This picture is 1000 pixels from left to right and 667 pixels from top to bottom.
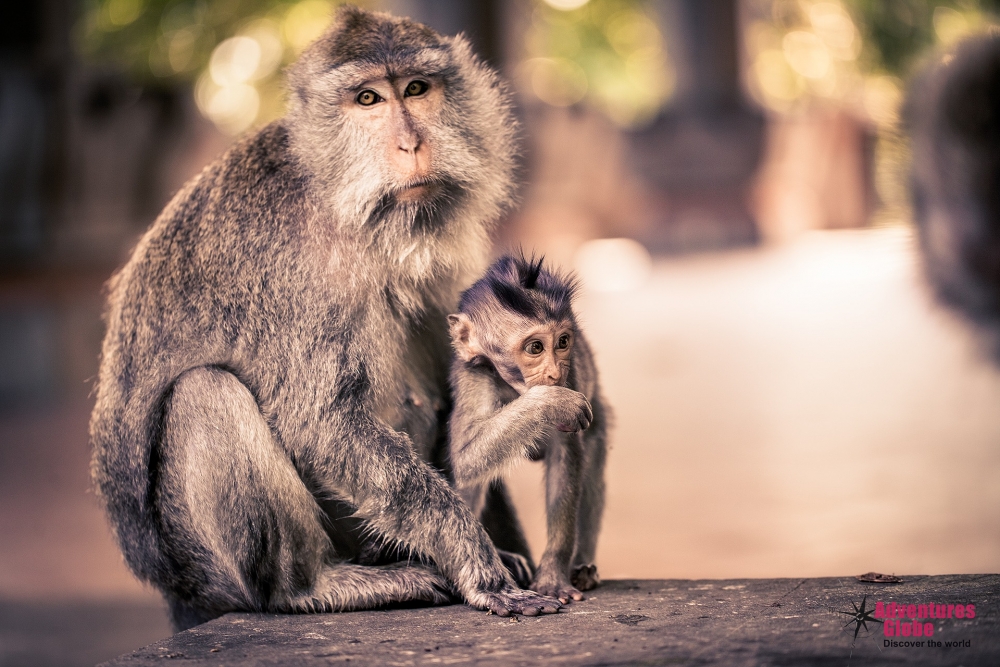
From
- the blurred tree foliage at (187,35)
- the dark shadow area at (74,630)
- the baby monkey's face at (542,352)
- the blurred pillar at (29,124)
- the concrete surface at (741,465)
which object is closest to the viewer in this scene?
the baby monkey's face at (542,352)

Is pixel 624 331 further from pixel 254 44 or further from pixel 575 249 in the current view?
pixel 254 44

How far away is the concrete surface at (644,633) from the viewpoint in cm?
251

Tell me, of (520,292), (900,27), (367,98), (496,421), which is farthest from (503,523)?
(900,27)

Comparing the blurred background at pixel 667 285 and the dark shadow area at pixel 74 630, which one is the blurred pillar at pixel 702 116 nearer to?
the blurred background at pixel 667 285

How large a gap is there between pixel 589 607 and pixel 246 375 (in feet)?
4.06

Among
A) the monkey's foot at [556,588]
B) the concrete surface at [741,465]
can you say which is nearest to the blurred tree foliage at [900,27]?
the concrete surface at [741,465]

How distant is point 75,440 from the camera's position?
9.11 metres

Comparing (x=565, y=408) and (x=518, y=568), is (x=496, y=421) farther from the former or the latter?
(x=518, y=568)

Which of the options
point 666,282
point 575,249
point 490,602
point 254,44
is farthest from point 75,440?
point 254,44

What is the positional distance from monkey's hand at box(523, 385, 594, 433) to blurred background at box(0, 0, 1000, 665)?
1.55 meters

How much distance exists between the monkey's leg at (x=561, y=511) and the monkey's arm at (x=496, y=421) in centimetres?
8

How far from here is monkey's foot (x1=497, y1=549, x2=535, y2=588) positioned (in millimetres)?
3407

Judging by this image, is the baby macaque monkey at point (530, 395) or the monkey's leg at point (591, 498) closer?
the baby macaque monkey at point (530, 395)

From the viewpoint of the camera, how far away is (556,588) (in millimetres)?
3176
